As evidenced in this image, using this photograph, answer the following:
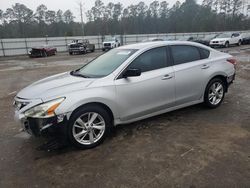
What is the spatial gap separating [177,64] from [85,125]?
217 centimetres

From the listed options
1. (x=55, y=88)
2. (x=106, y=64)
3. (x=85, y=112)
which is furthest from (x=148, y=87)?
(x=55, y=88)

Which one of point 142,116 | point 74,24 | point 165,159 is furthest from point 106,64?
point 74,24

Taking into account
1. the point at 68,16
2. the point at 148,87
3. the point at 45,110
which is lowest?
the point at 45,110

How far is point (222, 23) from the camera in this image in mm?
61344

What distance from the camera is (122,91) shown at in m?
3.88

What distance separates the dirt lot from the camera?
2.89 m

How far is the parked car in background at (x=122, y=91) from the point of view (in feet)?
11.3

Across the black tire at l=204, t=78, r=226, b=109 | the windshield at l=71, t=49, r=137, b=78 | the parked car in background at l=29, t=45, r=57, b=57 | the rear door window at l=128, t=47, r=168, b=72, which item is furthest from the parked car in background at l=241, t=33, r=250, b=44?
the windshield at l=71, t=49, r=137, b=78

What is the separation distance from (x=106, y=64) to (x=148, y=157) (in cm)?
194

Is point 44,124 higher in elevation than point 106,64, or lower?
lower

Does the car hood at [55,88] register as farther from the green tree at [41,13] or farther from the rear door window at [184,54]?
the green tree at [41,13]

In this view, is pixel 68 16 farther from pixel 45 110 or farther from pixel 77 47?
pixel 45 110

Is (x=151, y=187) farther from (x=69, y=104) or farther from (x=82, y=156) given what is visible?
(x=69, y=104)

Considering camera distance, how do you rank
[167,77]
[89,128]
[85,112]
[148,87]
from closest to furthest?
[85,112] < [89,128] < [148,87] < [167,77]
